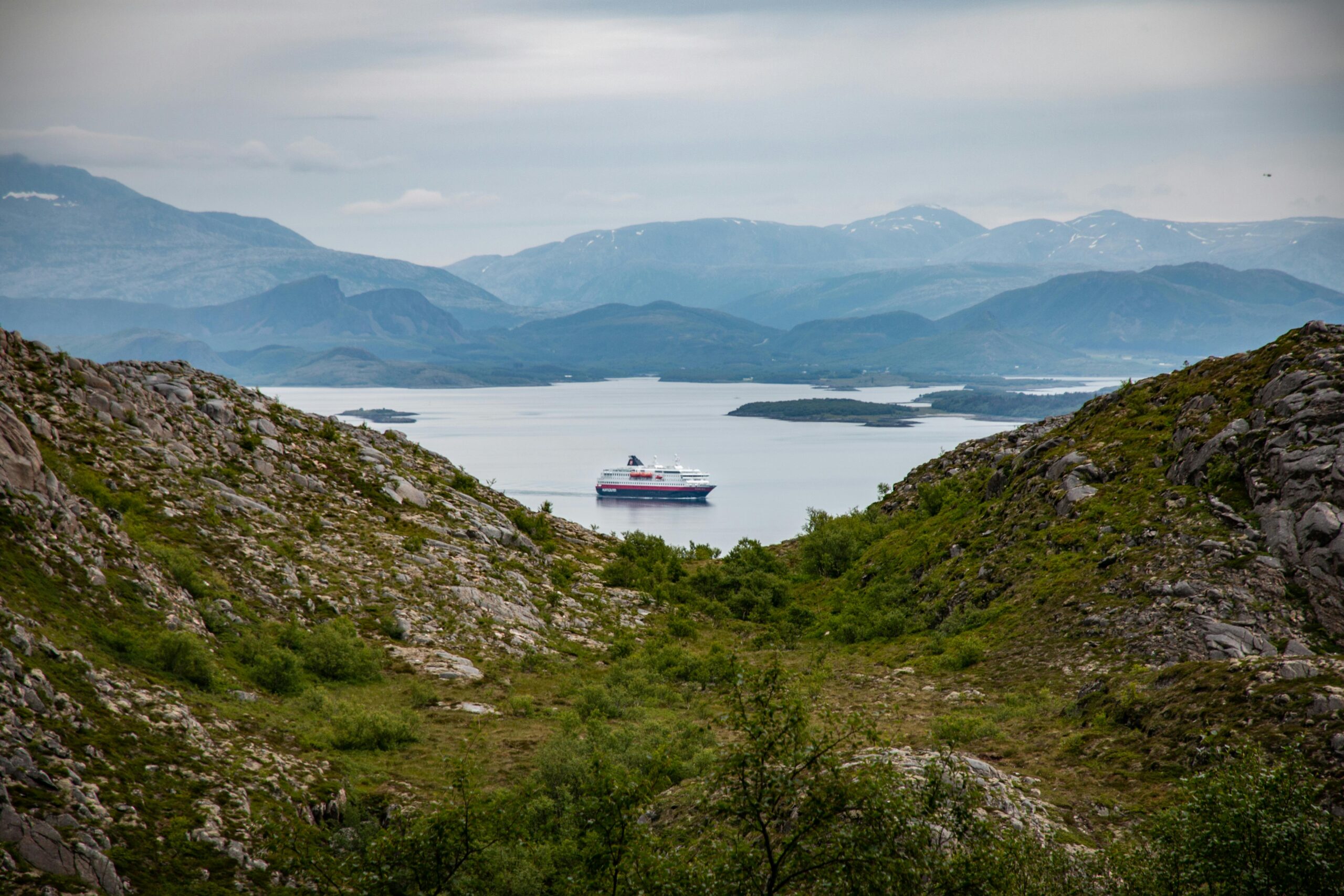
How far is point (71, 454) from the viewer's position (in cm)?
2006

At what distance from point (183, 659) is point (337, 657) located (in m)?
3.69

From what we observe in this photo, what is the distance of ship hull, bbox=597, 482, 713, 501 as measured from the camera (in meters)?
118

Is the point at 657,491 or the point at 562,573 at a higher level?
the point at 562,573

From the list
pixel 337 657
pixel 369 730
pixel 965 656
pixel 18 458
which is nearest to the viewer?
pixel 369 730

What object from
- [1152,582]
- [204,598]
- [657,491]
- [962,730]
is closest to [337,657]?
[204,598]

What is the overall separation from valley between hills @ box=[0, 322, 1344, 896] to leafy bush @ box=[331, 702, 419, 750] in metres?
0.07

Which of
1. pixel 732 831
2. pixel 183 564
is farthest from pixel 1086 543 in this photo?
pixel 183 564

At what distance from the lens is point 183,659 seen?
14.5 metres

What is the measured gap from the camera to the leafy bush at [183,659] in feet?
47.1

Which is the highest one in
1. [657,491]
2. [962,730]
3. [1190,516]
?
[1190,516]

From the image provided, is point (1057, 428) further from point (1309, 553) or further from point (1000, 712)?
point (1000, 712)

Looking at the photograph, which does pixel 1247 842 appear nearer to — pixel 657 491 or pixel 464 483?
pixel 464 483

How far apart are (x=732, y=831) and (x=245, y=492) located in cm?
1760

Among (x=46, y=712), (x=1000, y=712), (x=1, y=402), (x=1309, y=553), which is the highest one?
(x=1, y=402)
